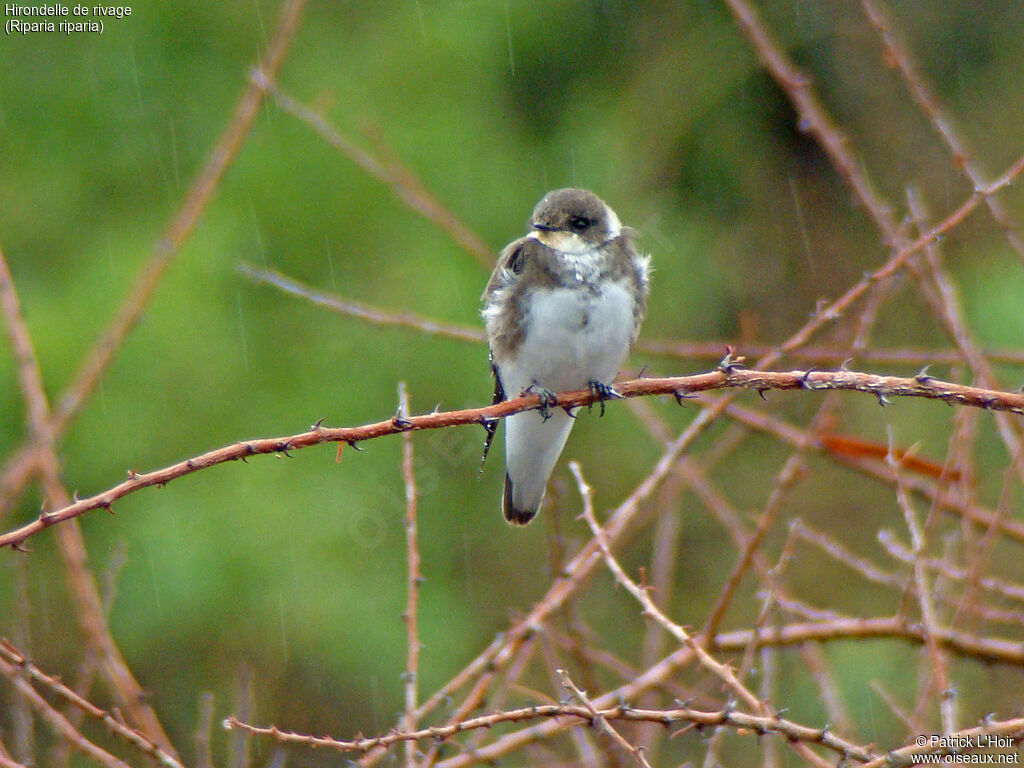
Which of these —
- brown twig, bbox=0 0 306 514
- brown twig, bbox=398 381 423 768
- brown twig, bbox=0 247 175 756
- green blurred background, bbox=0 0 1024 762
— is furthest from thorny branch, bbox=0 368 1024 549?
green blurred background, bbox=0 0 1024 762

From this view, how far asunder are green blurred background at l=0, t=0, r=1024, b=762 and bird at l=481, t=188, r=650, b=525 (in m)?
2.87

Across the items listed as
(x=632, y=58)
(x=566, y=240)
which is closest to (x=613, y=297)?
(x=566, y=240)

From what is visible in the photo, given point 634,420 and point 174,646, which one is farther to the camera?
point 634,420

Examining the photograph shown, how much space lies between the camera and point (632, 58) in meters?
9.30

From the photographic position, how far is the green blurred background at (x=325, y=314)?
683cm

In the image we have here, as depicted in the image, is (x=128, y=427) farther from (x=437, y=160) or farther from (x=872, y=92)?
(x=872, y=92)

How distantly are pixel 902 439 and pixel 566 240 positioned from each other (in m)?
5.10

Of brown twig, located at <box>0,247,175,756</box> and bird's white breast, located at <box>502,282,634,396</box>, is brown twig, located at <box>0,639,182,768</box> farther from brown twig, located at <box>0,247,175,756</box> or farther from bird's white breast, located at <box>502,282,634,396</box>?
bird's white breast, located at <box>502,282,634,396</box>

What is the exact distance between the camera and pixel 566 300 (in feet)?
12.5

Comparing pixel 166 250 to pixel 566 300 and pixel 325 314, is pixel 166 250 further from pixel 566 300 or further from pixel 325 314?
pixel 325 314

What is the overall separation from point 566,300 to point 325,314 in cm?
385

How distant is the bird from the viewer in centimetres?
382

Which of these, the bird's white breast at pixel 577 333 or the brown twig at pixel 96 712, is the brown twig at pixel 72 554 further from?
the bird's white breast at pixel 577 333

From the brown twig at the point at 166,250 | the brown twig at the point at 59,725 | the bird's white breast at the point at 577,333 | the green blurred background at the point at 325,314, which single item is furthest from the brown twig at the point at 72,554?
the green blurred background at the point at 325,314
